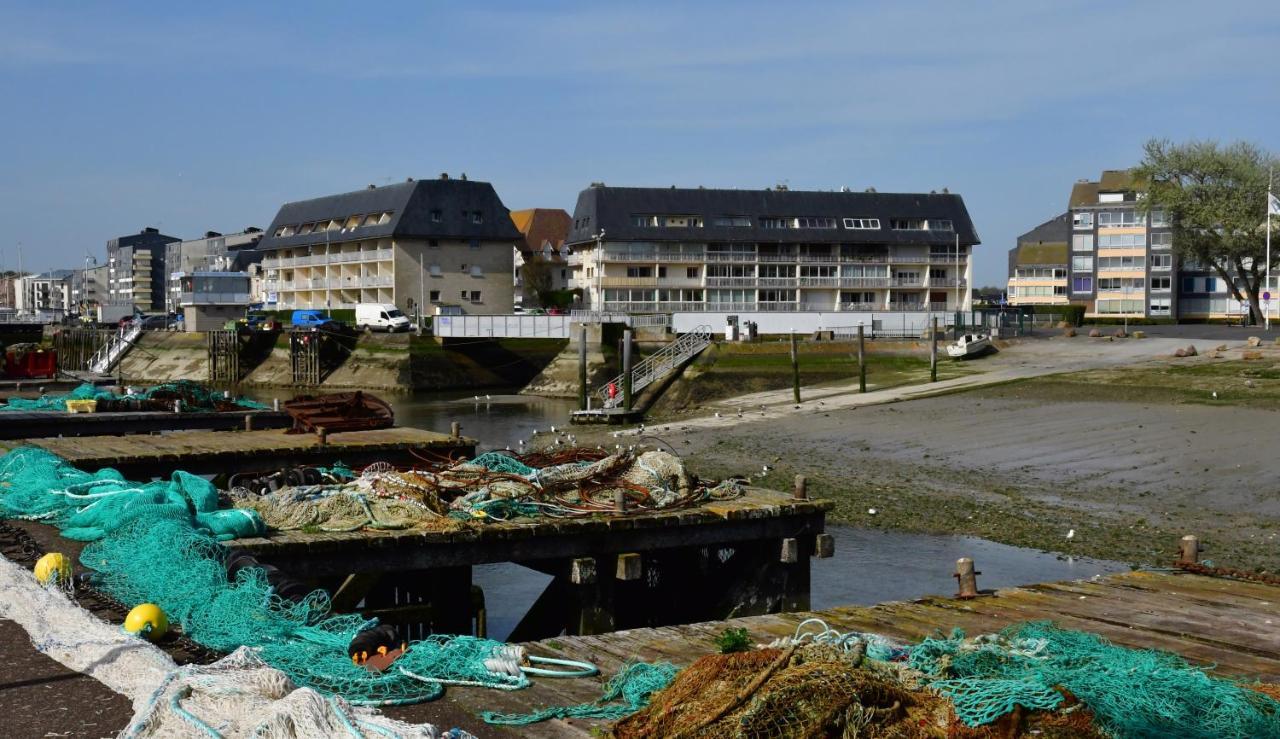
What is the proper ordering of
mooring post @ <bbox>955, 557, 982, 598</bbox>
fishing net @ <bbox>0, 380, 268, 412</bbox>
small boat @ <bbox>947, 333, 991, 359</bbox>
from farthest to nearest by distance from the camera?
small boat @ <bbox>947, 333, 991, 359</bbox>
fishing net @ <bbox>0, 380, 268, 412</bbox>
mooring post @ <bbox>955, 557, 982, 598</bbox>

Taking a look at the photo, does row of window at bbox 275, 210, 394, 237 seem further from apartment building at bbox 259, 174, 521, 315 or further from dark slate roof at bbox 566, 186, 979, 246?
dark slate roof at bbox 566, 186, 979, 246

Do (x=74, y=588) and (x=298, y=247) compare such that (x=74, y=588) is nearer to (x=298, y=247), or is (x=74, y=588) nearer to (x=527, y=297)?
(x=298, y=247)

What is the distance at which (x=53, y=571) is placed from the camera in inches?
357

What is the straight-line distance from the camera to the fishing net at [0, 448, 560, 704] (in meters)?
7.07

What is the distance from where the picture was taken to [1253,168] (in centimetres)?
7100

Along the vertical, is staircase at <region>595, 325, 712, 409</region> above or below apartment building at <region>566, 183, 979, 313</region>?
below

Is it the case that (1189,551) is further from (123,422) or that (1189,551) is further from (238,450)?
(123,422)

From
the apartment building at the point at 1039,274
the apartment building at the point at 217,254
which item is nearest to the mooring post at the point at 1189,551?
the apartment building at the point at 1039,274

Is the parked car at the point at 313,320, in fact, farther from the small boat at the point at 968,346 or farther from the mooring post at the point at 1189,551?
the mooring post at the point at 1189,551

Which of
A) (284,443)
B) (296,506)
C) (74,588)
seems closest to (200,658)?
(74,588)

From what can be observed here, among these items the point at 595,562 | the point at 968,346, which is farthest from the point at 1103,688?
the point at 968,346

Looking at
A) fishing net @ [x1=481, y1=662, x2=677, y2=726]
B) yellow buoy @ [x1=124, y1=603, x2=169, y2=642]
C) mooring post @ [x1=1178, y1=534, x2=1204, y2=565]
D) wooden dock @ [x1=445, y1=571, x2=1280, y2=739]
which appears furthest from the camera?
mooring post @ [x1=1178, y1=534, x2=1204, y2=565]

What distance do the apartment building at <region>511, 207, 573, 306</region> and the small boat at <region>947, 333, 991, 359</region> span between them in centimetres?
5678

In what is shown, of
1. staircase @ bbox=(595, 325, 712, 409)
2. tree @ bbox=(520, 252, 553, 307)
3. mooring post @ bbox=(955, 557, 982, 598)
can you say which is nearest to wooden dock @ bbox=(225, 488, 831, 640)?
mooring post @ bbox=(955, 557, 982, 598)
